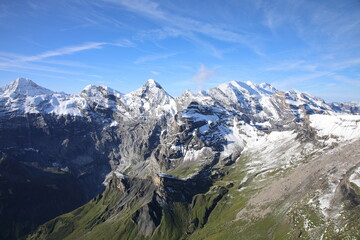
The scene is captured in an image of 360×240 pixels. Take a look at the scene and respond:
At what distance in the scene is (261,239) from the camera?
165250mm

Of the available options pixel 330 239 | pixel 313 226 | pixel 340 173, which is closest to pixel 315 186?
pixel 340 173

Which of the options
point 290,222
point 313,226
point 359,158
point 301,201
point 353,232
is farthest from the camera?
point 359,158

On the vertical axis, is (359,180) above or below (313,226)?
above

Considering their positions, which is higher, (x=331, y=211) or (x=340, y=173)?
(x=340, y=173)

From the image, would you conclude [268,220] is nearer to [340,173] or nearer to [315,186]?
[315,186]

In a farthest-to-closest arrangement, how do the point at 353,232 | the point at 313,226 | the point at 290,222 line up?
1. the point at 290,222
2. the point at 313,226
3. the point at 353,232

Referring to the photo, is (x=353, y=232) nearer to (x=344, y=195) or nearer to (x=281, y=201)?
(x=344, y=195)

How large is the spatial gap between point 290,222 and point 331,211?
24.6 metres

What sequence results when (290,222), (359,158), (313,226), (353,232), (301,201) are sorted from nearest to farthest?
(353,232) → (313,226) → (290,222) → (301,201) → (359,158)

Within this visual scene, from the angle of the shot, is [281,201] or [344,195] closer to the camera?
[344,195]

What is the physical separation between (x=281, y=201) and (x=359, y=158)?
205ft

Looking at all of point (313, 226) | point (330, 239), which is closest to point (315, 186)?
point (313, 226)

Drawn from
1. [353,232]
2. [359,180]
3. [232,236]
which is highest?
[359,180]

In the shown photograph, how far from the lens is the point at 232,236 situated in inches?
7441
